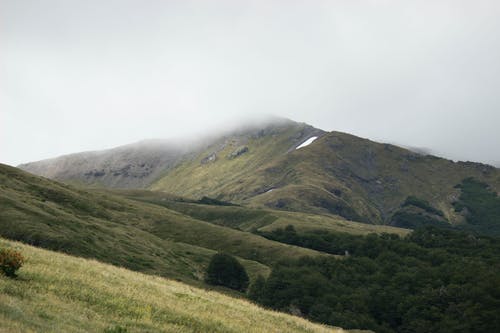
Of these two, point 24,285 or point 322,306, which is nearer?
point 24,285

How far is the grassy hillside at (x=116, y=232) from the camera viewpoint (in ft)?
281

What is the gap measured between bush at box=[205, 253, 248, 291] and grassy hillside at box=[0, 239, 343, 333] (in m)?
84.0

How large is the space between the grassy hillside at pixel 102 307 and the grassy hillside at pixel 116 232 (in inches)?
2050

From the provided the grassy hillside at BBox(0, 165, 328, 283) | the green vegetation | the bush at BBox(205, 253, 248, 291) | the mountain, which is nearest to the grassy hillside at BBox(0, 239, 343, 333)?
the mountain

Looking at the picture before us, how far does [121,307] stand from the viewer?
25.4 meters

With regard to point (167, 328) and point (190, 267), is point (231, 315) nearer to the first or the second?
point (167, 328)

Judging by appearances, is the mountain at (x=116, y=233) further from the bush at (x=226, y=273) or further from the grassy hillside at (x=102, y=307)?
the grassy hillside at (x=102, y=307)

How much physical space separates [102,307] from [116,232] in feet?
305

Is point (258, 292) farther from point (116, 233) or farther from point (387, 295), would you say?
point (116, 233)

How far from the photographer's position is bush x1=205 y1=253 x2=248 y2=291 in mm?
120812

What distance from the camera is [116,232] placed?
114 meters

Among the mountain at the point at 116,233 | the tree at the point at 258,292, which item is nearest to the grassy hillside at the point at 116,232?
the mountain at the point at 116,233

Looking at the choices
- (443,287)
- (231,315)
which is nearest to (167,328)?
(231,315)

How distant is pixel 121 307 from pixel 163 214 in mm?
168724
